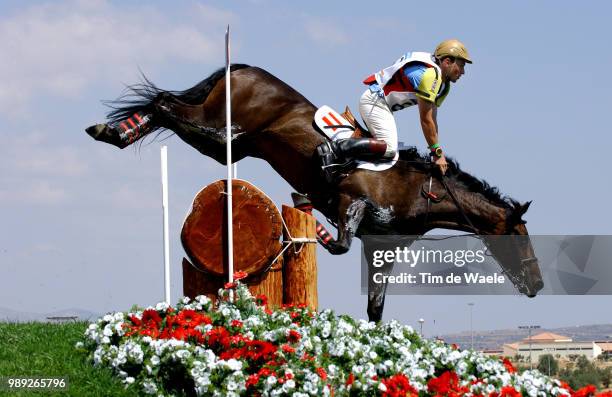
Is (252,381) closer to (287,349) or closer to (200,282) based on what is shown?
(287,349)

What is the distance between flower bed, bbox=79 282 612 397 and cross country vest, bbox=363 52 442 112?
277 cm

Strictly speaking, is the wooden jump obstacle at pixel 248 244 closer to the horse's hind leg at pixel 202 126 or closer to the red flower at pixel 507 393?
the horse's hind leg at pixel 202 126

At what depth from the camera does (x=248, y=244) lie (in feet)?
30.3

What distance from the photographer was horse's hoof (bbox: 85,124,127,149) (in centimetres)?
992

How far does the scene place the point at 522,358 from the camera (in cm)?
755

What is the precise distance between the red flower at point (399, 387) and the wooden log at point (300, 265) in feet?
10.9

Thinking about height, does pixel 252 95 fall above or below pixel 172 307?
above

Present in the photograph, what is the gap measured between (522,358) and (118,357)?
10.3 ft

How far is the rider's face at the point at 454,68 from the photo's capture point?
31.1 feet

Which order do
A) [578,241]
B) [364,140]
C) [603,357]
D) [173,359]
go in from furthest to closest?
[578,241] → [364,140] → [603,357] → [173,359]

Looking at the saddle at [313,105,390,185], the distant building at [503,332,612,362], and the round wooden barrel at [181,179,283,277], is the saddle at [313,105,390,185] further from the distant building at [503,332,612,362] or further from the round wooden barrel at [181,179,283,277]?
the distant building at [503,332,612,362]

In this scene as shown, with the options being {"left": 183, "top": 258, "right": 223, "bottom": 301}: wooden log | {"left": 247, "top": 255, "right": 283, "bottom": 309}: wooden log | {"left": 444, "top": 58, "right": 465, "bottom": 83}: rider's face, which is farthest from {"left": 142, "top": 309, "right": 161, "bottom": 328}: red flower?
{"left": 444, "top": 58, "right": 465, "bottom": 83}: rider's face

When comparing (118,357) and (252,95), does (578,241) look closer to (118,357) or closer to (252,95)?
(252,95)

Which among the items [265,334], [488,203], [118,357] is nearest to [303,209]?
[488,203]
